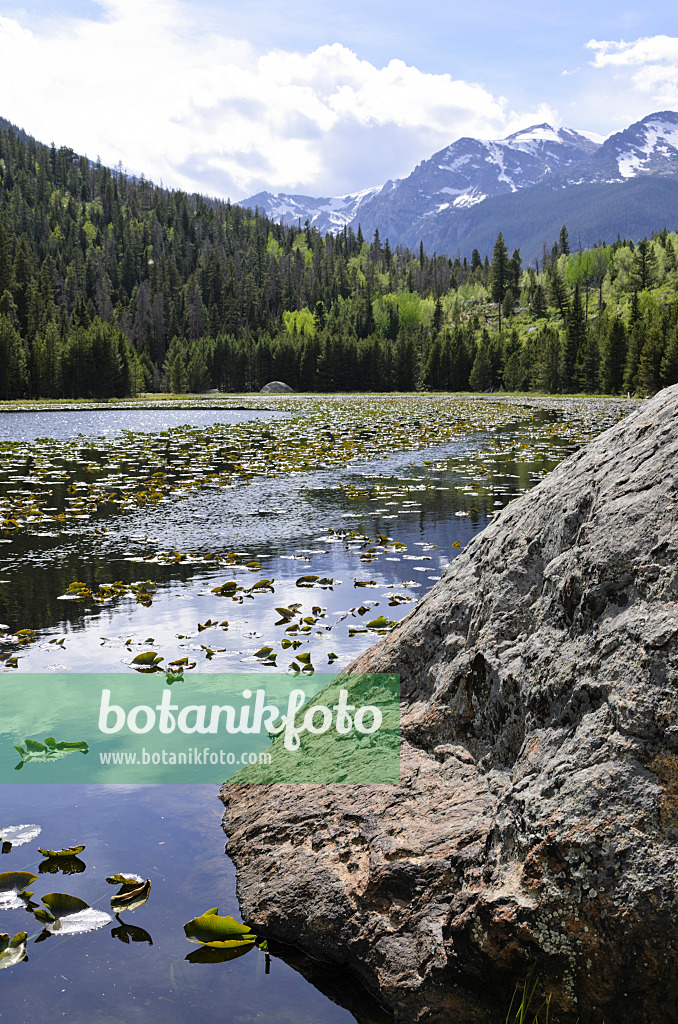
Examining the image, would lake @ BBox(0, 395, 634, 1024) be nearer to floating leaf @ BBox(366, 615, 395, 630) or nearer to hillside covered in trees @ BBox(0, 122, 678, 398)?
floating leaf @ BBox(366, 615, 395, 630)

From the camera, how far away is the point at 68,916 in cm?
289

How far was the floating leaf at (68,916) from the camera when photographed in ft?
9.34

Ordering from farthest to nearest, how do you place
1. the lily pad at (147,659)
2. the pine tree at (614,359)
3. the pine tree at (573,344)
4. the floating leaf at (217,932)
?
the pine tree at (573,344) → the pine tree at (614,359) → the lily pad at (147,659) → the floating leaf at (217,932)

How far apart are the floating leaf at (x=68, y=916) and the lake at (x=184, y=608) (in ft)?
0.11

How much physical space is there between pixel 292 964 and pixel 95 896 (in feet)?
2.97

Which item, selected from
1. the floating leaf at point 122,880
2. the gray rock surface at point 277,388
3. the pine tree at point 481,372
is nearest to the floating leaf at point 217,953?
the floating leaf at point 122,880

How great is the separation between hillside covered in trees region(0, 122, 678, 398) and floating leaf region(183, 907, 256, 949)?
6779cm

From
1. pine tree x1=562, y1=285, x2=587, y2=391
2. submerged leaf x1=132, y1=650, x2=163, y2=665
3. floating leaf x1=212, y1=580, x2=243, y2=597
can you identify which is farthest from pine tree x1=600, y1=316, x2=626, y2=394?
submerged leaf x1=132, y1=650, x2=163, y2=665

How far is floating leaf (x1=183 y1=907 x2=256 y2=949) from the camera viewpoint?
2803mm

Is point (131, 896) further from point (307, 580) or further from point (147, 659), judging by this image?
point (307, 580)

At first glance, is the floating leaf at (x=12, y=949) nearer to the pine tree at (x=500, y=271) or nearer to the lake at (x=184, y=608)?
→ the lake at (x=184, y=608)

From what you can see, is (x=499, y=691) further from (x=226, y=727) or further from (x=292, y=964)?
(x=226, y=727)

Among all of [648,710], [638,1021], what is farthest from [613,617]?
[638,1021]

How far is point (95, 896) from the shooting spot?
304 cm
